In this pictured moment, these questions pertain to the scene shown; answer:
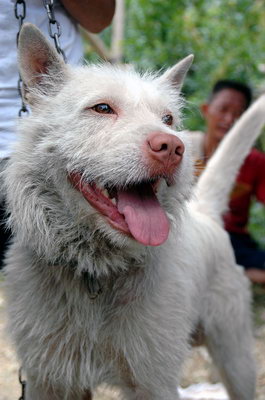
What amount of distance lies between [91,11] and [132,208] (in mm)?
1220

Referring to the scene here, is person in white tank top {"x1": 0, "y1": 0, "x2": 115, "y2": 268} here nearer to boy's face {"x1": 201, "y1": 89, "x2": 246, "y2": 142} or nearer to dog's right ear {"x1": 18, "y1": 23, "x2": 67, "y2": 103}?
dog's right ear {"x1": 18, "y1": 23, "x2": 67, "y2": 103}

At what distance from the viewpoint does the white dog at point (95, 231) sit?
2.25 metres

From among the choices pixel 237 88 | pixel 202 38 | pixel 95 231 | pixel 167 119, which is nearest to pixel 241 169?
pixel 237 88

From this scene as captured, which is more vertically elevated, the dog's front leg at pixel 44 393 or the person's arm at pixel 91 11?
the person's arm at pixel 91 11

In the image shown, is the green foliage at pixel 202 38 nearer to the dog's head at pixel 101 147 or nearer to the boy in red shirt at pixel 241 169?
the boy in red shirt at pixel 241 169

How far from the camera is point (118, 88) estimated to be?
2420 mm

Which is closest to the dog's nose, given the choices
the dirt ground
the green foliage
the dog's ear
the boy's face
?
the dog's ear

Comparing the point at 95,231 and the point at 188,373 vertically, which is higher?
the point at 95,231

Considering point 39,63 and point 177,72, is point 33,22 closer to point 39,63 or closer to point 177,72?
point 39,63

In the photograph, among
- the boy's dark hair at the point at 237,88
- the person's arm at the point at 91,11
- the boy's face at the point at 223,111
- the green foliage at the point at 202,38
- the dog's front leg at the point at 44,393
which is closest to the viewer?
the dog's front leg at the point at 44,393

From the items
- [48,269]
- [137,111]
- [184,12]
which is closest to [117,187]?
[137,111]

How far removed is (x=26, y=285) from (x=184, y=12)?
23.0ft

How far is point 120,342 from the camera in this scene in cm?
244

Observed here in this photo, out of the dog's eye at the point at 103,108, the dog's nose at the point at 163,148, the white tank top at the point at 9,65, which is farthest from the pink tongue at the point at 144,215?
the white tank top at the point at 9,65
